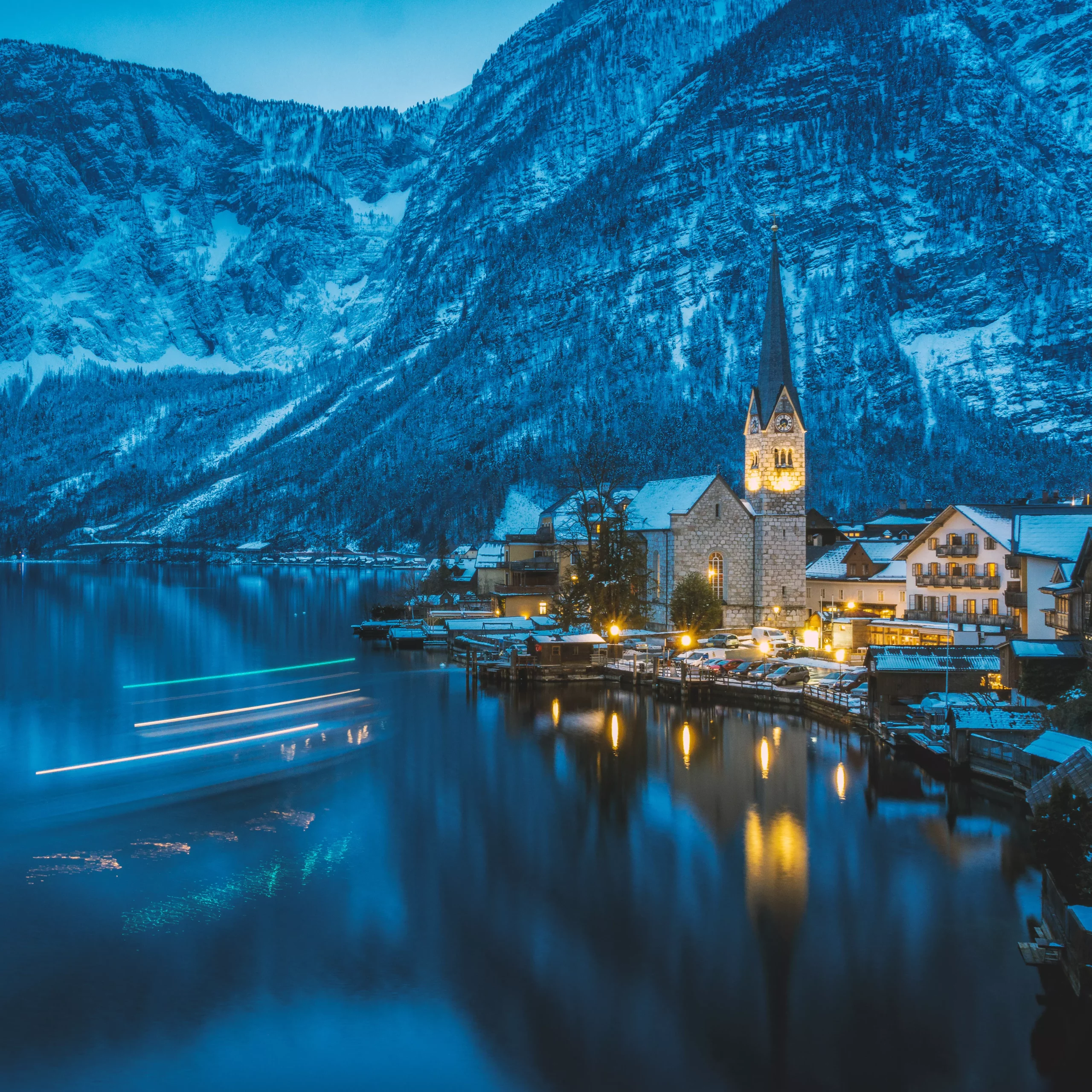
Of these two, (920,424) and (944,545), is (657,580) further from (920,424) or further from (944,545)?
(920,424)

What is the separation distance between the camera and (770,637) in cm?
6228

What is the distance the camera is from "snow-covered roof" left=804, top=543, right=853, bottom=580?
Result: 6794 centimetres

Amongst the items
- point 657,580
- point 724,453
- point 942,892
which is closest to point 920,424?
point 724,453

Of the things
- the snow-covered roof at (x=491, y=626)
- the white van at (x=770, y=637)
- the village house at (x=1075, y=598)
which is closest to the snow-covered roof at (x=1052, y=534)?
the village house at (x=1075, y=598)

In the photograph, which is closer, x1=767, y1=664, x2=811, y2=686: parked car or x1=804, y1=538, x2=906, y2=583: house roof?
x1=767, y1=664, x2=811, y2=686: parked car

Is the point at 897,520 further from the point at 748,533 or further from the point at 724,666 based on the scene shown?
the point at 724,666

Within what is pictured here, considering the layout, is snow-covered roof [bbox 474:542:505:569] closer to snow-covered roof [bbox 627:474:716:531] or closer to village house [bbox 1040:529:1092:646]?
snow-covered roof [bbox 627:474:716:531]

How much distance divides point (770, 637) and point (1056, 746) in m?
34.3

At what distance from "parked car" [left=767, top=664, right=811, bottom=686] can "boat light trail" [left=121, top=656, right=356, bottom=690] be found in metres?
29.7

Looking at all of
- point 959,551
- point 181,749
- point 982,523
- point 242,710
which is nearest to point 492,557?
point 242,710

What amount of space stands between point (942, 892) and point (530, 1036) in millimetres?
11797

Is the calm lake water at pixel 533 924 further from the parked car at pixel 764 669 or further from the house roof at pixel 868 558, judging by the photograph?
the house roof at pixel 868 558

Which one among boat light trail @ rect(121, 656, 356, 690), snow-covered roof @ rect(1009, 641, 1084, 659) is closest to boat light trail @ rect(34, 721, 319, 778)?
boat light trail @ rect(121, 656, 356, 690)

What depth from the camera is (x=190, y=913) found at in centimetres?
2402
